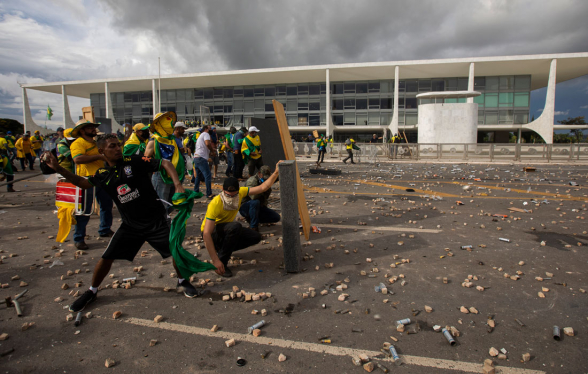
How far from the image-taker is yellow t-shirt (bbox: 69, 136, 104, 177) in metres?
4.93

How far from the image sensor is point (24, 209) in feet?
26.2

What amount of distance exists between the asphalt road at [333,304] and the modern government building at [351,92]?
32.9m

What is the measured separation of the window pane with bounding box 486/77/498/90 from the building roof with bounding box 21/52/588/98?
0.89 meters

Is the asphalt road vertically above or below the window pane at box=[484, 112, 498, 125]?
below

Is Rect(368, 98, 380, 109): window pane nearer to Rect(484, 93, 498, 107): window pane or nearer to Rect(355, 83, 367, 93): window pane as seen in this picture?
Rect(355, 83, 367, 93): window pane

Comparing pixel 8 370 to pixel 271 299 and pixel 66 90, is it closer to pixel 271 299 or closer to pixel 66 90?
pixel 271 299

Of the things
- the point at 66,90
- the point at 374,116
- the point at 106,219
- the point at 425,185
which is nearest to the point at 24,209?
the point at 106,219

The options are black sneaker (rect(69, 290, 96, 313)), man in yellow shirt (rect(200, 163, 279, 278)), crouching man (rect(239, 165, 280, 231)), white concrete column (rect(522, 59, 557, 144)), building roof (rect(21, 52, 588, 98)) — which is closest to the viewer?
black sneaker (rect(69, 290, 96, 313))

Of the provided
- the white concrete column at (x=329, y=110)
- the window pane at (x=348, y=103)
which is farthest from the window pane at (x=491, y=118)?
the white concrete column at (x=329, y=110)

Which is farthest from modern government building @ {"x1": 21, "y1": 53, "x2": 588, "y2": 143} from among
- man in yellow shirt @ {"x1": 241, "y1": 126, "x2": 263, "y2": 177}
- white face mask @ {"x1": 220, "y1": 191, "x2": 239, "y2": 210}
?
white face mask @ {"x1": 220, "y1": 191, "x2": 239, "y2": 210}

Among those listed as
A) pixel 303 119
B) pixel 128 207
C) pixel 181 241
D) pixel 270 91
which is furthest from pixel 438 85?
pixel 128 207

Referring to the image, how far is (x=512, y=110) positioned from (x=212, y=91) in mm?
38620

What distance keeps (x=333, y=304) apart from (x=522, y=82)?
48.0m

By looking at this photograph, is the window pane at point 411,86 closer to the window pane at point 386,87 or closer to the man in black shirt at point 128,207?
the window pane at point 386,87
